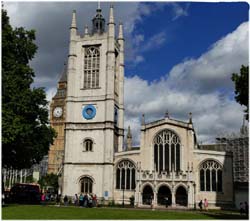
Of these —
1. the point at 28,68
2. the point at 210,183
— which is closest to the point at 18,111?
the point at 28,68

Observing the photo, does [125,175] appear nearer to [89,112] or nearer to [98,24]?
[89,112]

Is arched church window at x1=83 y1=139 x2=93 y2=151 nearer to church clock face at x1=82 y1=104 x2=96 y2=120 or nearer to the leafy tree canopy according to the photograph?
church clock face at x1=82 y1=104 x2=96 y2=120

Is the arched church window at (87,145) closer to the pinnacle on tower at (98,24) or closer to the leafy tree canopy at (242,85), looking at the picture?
the pinnacle on tower at (98,24)

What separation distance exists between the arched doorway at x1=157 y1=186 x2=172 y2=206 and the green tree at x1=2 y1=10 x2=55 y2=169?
16123 millimetres

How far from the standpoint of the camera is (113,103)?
49781 mm

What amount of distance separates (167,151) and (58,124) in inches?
2647

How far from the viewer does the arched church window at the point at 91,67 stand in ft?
171

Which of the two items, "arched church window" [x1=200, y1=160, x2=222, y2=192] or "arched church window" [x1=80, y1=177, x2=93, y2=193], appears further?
"arched church window" [x1=80, y1=177, x2=93, y2=193]

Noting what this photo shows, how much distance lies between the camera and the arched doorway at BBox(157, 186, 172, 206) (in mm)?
44938

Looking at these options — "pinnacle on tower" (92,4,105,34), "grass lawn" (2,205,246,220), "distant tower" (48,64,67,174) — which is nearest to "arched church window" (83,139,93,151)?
"pinnacle on tower" (92,4,105,34)

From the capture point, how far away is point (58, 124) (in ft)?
358

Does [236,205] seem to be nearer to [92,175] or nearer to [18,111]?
[92,175]

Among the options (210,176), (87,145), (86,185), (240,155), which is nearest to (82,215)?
(210,176)

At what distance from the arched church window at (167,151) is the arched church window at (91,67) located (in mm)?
12003
